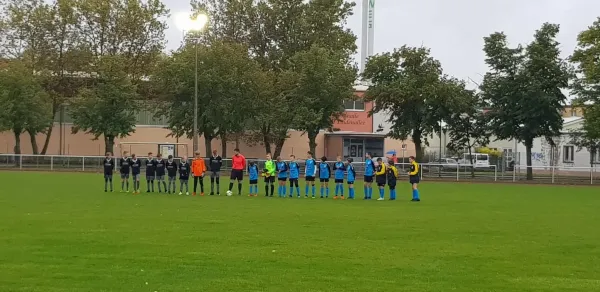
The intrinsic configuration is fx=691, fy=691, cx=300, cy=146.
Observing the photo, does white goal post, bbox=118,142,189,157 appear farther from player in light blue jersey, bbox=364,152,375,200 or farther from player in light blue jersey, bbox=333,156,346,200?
player in light blue jersey, bbox=364,152,375,200

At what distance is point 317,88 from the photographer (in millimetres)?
51938

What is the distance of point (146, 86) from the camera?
58.7 metres

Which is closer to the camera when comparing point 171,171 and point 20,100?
point 171,171

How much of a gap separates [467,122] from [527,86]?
5.50 m

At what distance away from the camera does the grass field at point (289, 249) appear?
30.0 ft

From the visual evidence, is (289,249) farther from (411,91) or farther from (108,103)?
(108,103)

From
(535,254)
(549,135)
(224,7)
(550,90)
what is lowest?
(535,254)

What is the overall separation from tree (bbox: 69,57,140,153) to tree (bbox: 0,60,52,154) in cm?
296

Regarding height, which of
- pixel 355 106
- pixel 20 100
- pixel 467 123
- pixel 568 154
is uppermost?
pixel 355 106

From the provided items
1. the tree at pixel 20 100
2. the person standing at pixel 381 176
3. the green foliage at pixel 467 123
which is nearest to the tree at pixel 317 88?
the green foliage at pixel 467 123

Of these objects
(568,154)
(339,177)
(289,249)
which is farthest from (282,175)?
(568,154)

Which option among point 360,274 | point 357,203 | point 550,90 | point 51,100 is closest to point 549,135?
point 550,90

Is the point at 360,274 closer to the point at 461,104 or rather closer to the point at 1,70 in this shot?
the point at 461,104

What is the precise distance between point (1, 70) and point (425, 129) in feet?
110
